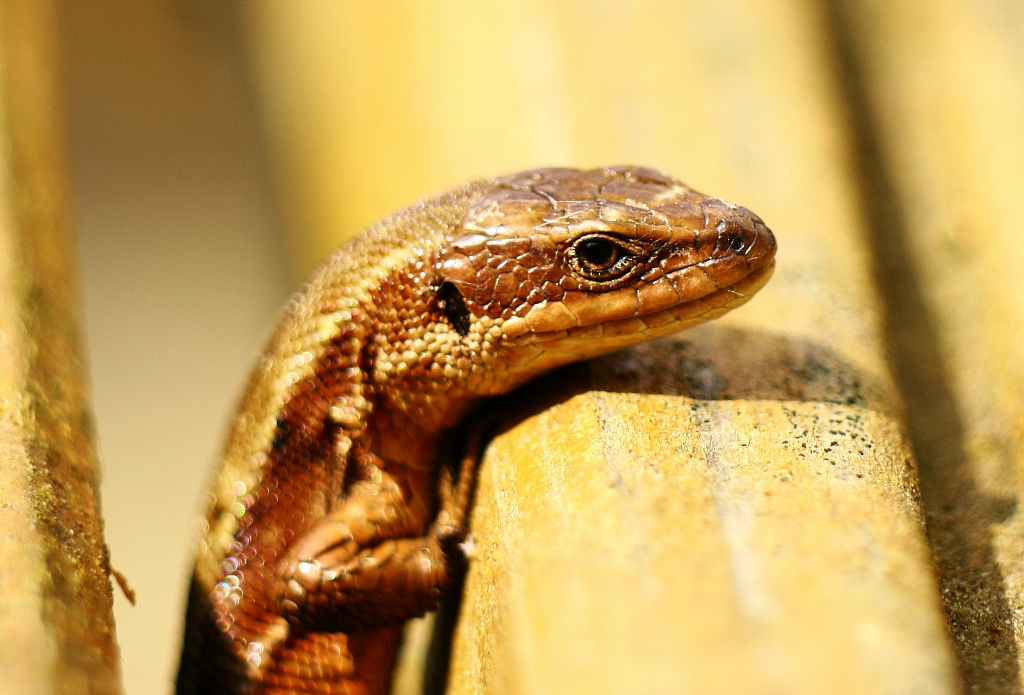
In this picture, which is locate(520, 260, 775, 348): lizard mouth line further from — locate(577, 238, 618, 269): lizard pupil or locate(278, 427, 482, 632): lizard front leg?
locate(278, 427, 482, 632): lizard front leg

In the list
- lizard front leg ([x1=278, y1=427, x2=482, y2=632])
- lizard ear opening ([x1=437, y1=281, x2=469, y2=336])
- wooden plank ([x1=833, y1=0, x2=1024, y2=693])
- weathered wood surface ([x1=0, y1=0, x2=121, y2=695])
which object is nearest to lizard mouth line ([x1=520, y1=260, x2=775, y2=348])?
lizard ear opening ([x1=437, y1=281, x2=469, y2=336])

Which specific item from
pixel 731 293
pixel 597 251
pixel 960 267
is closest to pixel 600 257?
pixel 597 251

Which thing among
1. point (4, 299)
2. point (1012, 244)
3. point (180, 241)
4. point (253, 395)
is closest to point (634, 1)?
point (1012, 244)

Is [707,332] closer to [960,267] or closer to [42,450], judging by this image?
[960,267]

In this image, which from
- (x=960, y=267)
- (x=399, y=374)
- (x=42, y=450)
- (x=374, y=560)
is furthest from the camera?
(x=960, y=267)

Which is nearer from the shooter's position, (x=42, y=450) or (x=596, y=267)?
(x=42, y=450)

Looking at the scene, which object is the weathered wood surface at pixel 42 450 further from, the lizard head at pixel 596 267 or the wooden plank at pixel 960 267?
the wooden plank at pixel 960 267
